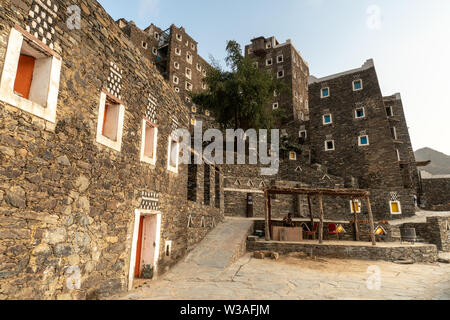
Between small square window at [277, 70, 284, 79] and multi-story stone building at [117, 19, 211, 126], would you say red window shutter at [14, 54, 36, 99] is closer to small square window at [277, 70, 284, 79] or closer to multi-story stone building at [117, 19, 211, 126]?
multi-story stone building at [117, 19, 211, 126]

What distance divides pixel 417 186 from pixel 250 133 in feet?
58.5

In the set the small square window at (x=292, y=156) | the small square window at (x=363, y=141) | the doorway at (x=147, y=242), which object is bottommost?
the doorway at (x=147, y=242)

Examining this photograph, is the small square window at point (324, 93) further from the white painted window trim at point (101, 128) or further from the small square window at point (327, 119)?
the white painted window trim at point (101, 128)

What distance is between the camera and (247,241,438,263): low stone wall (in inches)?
428

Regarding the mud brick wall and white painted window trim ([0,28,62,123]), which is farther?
the mud brick wall

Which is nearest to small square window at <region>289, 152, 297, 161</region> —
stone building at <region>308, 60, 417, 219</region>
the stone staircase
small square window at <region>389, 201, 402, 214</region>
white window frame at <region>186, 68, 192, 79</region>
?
stone building at <region>308, 60, 417, 219</region>

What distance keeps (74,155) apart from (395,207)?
22.5 m

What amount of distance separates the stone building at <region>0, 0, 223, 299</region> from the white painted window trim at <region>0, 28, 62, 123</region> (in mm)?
15

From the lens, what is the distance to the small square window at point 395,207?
19734mm

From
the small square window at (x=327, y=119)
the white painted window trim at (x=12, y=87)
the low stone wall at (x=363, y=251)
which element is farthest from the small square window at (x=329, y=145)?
the white painted window trim at (x=12, y=87)

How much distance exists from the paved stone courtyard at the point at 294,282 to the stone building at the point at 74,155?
915 mm

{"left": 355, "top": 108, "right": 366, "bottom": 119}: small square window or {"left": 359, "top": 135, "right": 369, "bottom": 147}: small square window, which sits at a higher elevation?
{"left": 355, "top": 108, "right": 366, "bottom": 119}: small square window

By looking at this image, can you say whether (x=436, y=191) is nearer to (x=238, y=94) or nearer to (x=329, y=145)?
(x=329, y=145)

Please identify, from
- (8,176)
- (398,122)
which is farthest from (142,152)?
(398,122)
